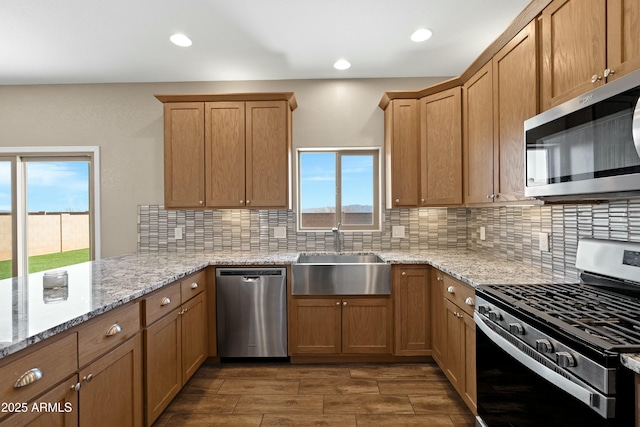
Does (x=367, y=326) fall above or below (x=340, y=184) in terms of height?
below

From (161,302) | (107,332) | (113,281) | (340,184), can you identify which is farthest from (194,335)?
(340,184)

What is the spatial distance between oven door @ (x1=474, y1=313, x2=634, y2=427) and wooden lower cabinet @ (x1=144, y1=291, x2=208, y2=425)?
1.77m

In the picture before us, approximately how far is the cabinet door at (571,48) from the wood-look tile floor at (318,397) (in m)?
1.93

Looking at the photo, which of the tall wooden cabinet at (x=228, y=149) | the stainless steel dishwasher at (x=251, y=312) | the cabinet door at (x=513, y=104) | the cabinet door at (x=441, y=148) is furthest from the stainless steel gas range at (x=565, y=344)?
the tall wooden cabinet at (x=228, y=149)

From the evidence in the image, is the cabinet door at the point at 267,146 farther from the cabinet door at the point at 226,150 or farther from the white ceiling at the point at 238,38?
the white ceiling at the point at 238,38

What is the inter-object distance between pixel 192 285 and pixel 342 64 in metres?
2.33

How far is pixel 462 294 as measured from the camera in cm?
199

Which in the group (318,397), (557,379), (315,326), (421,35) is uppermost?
(421,35)

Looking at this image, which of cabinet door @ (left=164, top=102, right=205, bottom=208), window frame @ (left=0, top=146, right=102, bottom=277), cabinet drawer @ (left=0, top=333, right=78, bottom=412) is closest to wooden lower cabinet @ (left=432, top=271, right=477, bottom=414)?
cabinet drawer @ (left=0, top=333, right=78, bottom=412)

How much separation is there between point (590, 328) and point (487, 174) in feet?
4.57

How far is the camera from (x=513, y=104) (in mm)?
1887

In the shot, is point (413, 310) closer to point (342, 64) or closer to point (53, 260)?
point (342, 64)

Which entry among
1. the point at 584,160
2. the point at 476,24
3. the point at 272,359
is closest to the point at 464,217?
the point at 476,24

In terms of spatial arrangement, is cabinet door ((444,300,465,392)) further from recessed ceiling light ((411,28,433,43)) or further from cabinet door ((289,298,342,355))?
recessed ceiling light ((411,28,433,43))
